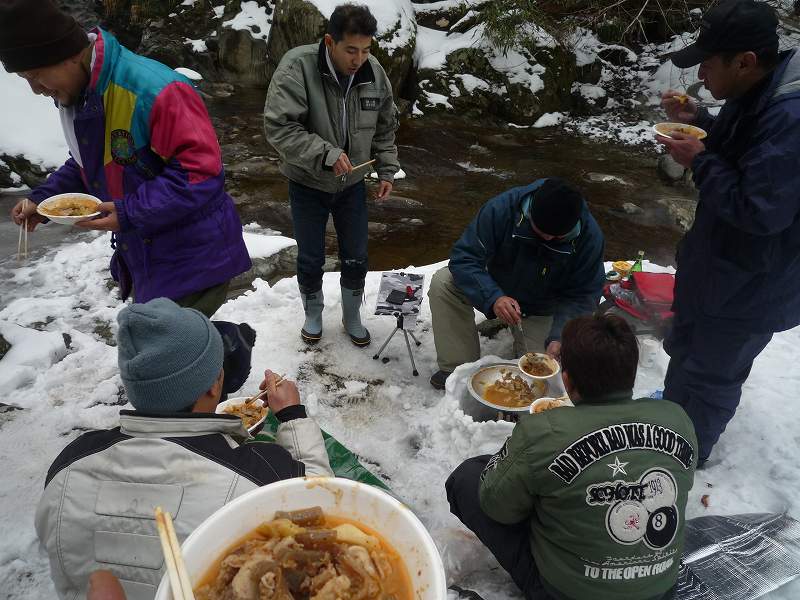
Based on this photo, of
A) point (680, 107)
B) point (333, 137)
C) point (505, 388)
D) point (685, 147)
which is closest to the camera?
point (685, 147)

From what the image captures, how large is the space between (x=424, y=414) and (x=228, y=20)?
12.8m

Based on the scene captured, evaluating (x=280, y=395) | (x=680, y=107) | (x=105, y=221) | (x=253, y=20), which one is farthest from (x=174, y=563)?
(x=253, y=20)

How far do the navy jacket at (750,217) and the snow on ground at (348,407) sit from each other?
91cm

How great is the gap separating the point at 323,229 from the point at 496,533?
2341 mm

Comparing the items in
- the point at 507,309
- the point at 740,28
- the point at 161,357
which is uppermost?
the point at 740,28

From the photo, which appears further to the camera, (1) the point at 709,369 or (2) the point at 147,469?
(1) the point at 709,369

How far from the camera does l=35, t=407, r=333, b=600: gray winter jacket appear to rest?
4.50 feet

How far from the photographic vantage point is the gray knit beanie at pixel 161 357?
148 centimetres

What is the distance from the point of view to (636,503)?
1.72 metres

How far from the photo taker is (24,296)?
4.50 meters

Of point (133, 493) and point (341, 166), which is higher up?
point (341, 166)

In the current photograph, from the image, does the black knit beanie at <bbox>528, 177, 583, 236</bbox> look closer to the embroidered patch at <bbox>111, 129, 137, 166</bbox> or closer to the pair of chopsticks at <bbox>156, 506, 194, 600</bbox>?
the embroidered patch at <bbox>111, 129, 137, 166</bbox>

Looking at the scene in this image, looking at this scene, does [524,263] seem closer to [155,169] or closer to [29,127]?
[155,169]

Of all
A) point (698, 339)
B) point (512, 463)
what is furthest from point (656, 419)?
point (698, 339)
